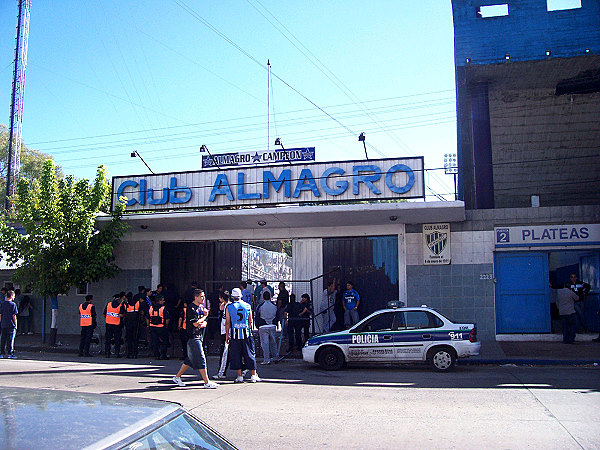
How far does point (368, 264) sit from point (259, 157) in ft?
18.0

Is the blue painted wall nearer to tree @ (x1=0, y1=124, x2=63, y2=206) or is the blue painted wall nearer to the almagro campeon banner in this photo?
the almagro campeon banner

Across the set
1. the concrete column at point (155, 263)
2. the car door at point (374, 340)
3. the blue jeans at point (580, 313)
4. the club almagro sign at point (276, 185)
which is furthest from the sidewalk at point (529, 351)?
the club almagro sign at point (276, 185)

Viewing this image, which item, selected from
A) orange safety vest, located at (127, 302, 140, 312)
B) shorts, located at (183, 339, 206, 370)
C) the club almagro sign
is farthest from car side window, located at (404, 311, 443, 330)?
orange safety vest, located at (127, 302, 140, 312)

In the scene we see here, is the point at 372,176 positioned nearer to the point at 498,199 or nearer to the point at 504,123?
the point at 504,123

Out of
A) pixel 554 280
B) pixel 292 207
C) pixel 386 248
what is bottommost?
pixel 554 280

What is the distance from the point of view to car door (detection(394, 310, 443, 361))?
12.2 m

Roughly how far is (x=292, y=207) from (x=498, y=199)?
13756mm

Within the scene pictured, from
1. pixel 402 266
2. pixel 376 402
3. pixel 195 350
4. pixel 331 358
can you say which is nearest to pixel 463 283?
pixel 402 266

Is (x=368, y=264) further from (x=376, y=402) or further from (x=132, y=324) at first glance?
(x=376, y=402)

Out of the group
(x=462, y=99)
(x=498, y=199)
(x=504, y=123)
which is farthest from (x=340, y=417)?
(x=498, y=199)

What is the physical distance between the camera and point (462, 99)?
→ 21422mm

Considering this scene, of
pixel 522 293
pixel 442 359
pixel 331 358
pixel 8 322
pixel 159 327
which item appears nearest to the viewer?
pixel 442 359

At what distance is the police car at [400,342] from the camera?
39.5 ft

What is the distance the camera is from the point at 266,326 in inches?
554
